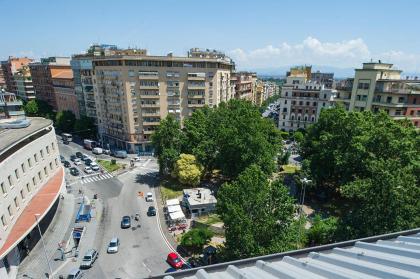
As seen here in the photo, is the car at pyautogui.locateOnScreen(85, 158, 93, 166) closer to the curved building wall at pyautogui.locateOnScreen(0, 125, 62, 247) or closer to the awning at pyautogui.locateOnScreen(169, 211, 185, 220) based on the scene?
the curved building wall at pyautogui.locateOnScreen(0, 125, 62, 247)

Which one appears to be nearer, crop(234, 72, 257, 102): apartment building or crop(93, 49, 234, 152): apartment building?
crop(93, 49, 234, 152): apartment building

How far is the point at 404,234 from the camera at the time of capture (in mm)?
12234

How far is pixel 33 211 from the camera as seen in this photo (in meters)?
36.6

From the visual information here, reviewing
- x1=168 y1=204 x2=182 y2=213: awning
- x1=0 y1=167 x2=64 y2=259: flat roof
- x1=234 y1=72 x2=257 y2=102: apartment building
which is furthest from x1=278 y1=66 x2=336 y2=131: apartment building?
x1=0 y1=167 x2=64 y2=259: flat roof

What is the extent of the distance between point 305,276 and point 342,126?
42.7 m

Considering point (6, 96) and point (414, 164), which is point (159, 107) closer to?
point (6, 96)

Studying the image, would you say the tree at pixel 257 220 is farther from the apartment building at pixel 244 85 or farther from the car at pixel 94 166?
the apartment building at pixel 244 85

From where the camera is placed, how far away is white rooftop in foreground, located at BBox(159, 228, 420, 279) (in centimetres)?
846

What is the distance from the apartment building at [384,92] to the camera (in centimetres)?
6106

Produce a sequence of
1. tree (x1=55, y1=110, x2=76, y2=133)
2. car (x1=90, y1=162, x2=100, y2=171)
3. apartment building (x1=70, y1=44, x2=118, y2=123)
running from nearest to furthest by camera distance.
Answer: car (x1=90, y1=162, x2=100, y2=171), apartment building (x1=70, y1=44, x2=118, y2=123), tree (x1=55, y1=110, x2=76, y2=133)

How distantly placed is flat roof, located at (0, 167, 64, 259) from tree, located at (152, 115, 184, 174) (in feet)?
62.8

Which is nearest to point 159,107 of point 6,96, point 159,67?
point 159,67

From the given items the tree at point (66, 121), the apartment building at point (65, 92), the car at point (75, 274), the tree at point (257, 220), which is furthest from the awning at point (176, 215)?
the apartment building at point (65, 92)

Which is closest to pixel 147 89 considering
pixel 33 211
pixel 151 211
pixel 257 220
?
pixel 151 211
